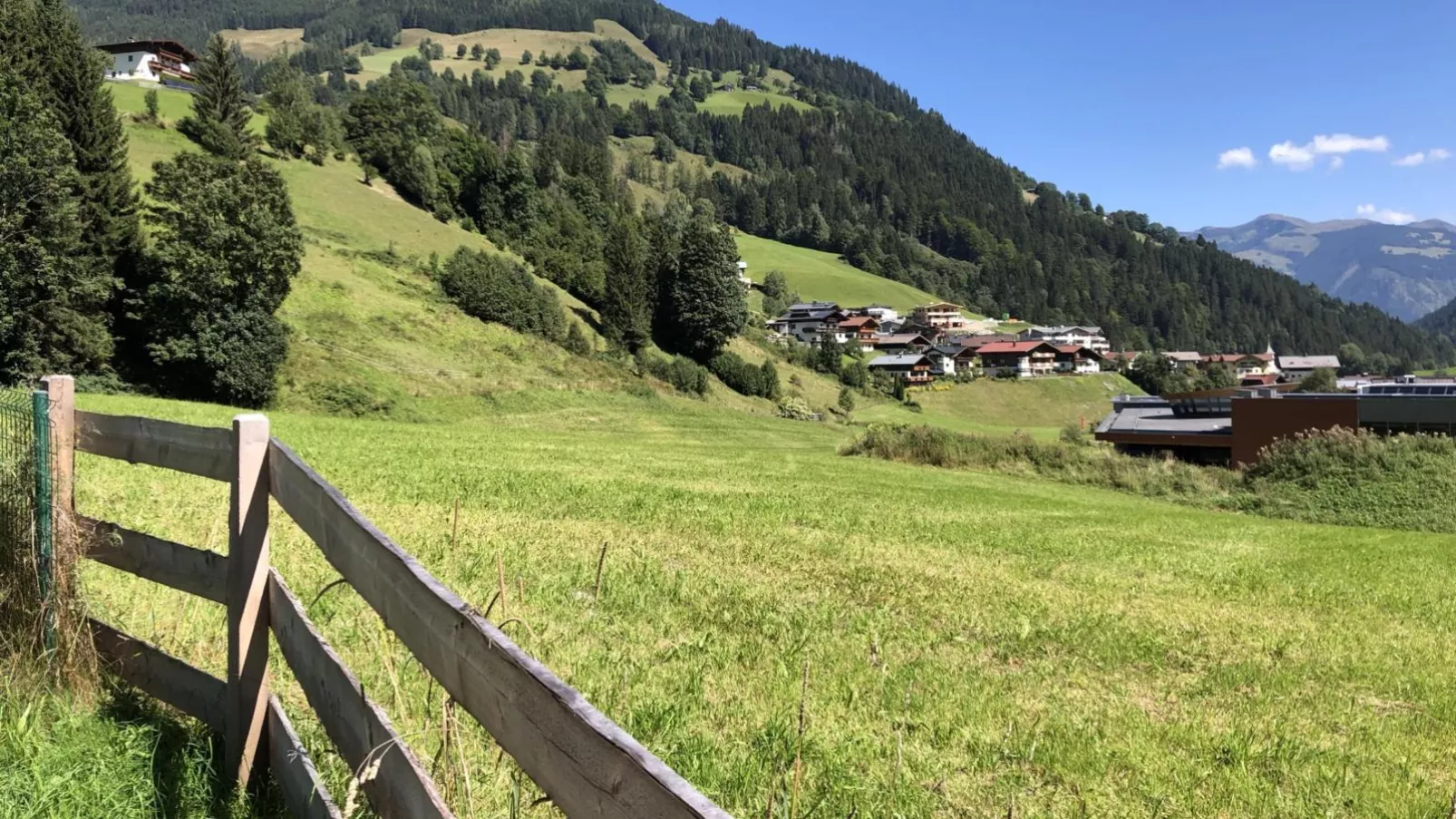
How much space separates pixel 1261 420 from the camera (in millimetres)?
42688

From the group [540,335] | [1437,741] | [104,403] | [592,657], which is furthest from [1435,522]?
[540,335]

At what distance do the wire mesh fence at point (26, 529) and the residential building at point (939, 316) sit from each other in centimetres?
15851

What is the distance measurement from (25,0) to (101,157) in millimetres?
8366

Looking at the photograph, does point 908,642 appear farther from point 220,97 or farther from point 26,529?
point 220,97

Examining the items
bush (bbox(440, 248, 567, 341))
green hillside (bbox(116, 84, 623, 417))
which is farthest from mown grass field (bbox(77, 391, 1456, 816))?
bush (bbox(440, 248, 567, 341))

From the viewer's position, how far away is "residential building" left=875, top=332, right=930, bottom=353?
129 metres

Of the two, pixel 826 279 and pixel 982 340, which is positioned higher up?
pixel 826 279

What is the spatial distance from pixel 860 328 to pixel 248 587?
14034 centimetres

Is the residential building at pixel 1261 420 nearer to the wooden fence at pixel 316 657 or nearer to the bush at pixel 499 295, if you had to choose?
the bush at pixel 499 295

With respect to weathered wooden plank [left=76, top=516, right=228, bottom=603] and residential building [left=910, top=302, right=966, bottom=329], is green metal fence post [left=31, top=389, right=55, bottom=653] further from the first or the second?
residential building [left=910, top=302, right=966, bottom=329]

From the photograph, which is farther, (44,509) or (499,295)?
(499,295)

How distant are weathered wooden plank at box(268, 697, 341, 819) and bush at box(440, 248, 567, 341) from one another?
5401 cm

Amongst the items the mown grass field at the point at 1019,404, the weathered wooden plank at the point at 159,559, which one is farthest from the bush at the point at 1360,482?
the mown grass field at the point at 1019,404

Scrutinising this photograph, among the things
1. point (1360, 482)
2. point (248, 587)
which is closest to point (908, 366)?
point (1360, 482)
